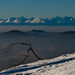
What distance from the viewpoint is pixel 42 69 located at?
4797mm

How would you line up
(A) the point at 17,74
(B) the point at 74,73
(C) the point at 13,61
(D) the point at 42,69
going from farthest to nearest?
(C) the point at 13,61
(D) the point at 42,69
(A) the point at 17,74
(B) the point at 74,73

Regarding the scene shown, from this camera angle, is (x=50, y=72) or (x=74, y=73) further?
(x=50, y=72)

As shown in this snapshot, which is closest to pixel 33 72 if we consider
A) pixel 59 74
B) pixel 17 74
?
pixel 17 74

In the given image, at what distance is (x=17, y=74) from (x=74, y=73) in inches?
65.4

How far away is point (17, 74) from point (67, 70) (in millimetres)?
1507

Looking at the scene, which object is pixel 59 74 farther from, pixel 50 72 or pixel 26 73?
pixel 26 73

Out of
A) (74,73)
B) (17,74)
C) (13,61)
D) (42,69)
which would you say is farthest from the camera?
(13,61)

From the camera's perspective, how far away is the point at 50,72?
14.7 feet

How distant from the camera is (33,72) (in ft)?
15.0

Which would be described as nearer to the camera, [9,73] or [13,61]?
[9,73]

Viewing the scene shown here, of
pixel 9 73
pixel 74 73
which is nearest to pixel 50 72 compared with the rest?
pixel 74 73

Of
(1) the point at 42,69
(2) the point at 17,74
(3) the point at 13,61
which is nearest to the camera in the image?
(2) the point at 17,74

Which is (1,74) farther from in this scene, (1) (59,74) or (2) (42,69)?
(1) (59,74)

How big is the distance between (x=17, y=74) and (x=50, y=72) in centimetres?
99
